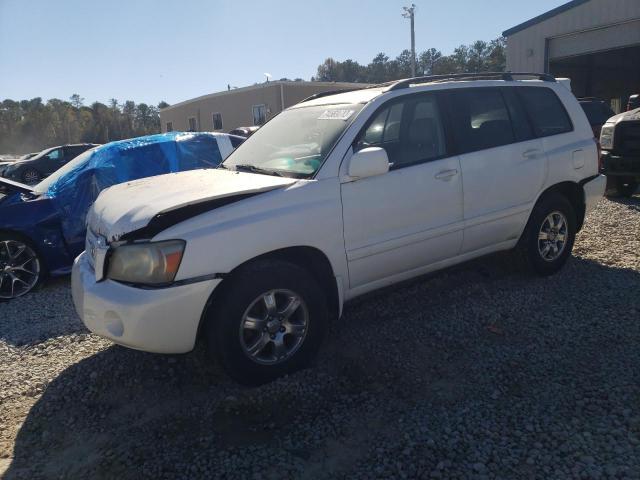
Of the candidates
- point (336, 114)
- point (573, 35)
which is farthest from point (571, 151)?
point (573, 35)

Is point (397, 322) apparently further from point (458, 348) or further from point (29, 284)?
point (29, 284)

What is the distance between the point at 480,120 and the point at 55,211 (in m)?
4.42

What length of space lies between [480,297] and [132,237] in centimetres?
299

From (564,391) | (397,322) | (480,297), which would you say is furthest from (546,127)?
(564,391)

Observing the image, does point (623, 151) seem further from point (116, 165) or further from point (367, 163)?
point (116, 165)

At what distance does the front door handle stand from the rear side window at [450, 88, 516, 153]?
0.23 metres

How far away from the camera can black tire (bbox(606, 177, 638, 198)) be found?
8836 mm

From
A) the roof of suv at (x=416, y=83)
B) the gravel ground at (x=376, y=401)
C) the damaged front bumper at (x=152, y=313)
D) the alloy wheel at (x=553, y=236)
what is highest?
the roof of suv at (x=416, y=83)

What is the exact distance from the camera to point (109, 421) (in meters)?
3.02

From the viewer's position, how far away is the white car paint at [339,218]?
2904mm

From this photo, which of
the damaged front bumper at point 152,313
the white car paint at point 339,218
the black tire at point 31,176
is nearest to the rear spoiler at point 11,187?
the white car paint at point 339,218

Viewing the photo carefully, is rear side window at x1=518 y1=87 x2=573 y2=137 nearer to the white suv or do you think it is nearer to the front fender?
the white suv

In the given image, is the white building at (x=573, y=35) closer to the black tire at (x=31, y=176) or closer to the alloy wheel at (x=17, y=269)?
the alloy wheel at (x=17, y=269)

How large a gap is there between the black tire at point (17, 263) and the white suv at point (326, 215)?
207 cm
